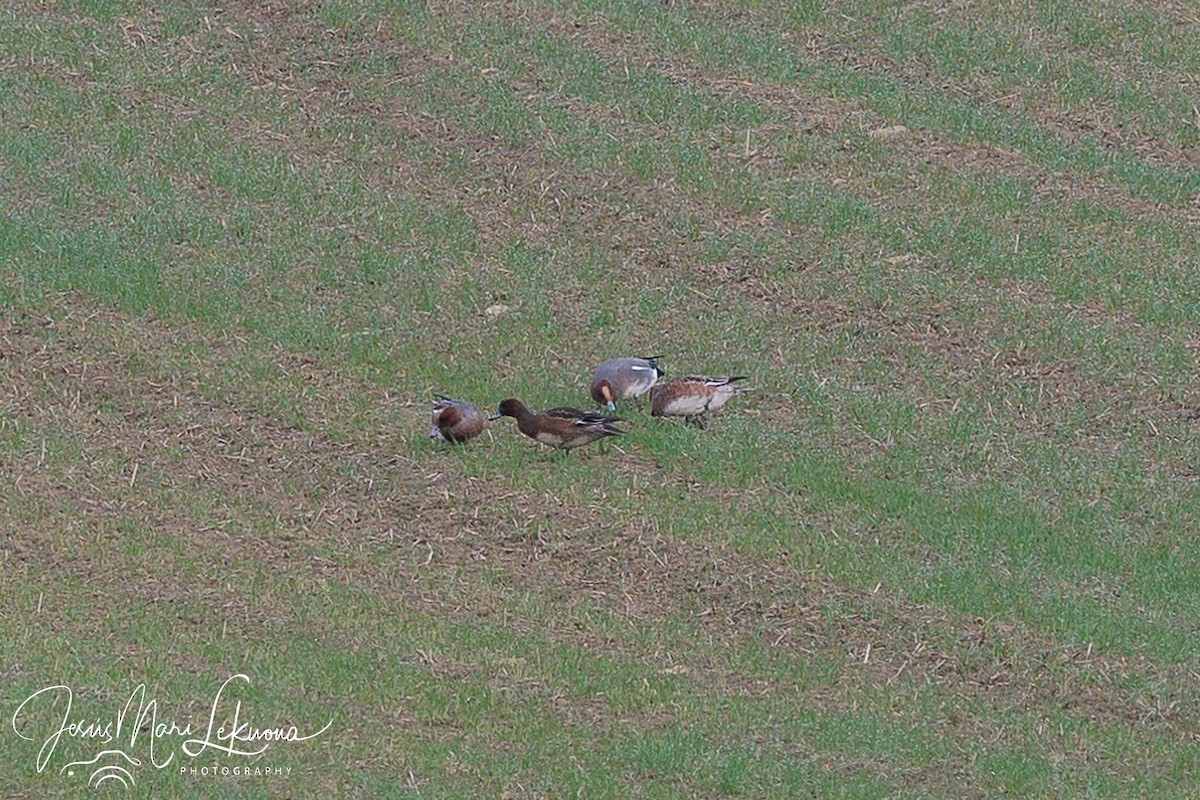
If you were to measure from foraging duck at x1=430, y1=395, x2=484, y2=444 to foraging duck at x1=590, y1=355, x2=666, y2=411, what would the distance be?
935 millimetres

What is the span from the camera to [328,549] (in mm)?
9875

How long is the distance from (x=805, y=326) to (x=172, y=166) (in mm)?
5851

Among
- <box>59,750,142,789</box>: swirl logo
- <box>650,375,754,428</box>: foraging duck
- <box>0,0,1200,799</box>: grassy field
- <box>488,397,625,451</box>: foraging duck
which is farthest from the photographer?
<box>650,375,754,428</box>: foraging duck

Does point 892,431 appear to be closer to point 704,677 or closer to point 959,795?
point 704,677

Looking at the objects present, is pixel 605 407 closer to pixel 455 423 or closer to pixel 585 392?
pixel 585 392

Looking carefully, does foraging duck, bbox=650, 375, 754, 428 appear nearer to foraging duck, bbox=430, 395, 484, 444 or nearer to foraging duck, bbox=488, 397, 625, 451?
foraging duck, bbox=488, 397, 625, 451

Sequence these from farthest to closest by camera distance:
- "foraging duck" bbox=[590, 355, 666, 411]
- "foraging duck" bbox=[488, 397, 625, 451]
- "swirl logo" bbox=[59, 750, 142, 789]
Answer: "foraging duck" bbox=[590, 355, 666, 411], "foraging duck" bbox=[488, 397, 625, 451], "swirl logo" bbox=[59, 750, 142, 789]

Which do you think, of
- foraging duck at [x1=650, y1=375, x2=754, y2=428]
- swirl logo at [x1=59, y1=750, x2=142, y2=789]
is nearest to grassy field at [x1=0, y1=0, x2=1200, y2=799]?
swirl logo at [x1=59, y1=750, x2=142, y2=789]

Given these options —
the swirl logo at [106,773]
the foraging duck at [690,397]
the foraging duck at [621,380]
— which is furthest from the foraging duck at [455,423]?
the swirl logo at [106,773]

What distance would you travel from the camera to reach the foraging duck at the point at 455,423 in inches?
433

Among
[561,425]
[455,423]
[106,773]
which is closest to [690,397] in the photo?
[561,425]

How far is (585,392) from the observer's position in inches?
473

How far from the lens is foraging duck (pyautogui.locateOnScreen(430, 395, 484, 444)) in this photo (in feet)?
36.1

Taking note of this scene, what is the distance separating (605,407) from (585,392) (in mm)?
447
